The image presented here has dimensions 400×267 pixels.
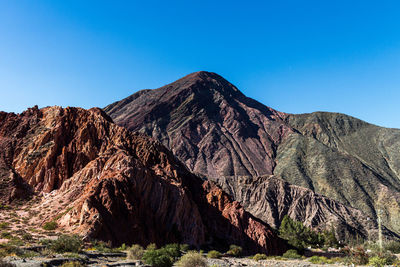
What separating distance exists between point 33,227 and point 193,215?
78.5ft

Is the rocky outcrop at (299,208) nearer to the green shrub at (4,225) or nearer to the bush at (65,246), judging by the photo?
the green shrub at (4,225)

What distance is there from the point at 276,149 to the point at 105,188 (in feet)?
414

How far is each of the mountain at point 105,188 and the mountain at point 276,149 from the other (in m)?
42.0

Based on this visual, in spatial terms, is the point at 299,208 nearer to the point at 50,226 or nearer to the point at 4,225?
the point at 50,226

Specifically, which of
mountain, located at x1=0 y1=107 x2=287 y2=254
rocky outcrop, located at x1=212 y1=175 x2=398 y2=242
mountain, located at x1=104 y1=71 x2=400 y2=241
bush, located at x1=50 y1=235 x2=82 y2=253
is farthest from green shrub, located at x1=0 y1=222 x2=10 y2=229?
mountain, located at x1=104 y1=71 x2=400 y2=241

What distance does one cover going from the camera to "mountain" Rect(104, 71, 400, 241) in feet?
335

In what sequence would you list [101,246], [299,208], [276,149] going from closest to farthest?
[101,246] → [299,208] → [276,149]

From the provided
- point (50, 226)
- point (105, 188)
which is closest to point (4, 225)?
point (50, 226)

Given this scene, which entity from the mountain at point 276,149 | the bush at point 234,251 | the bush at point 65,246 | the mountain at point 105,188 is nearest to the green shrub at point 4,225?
the mountain at point 105,188

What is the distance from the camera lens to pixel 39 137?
177 ft

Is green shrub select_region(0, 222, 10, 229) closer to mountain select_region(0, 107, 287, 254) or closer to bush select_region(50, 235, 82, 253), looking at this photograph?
mountain select_region(0, 107, 287, 254)

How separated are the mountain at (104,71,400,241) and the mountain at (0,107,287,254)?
42.0m

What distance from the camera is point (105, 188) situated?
1529 inches

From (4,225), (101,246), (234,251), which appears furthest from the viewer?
(234,251)
